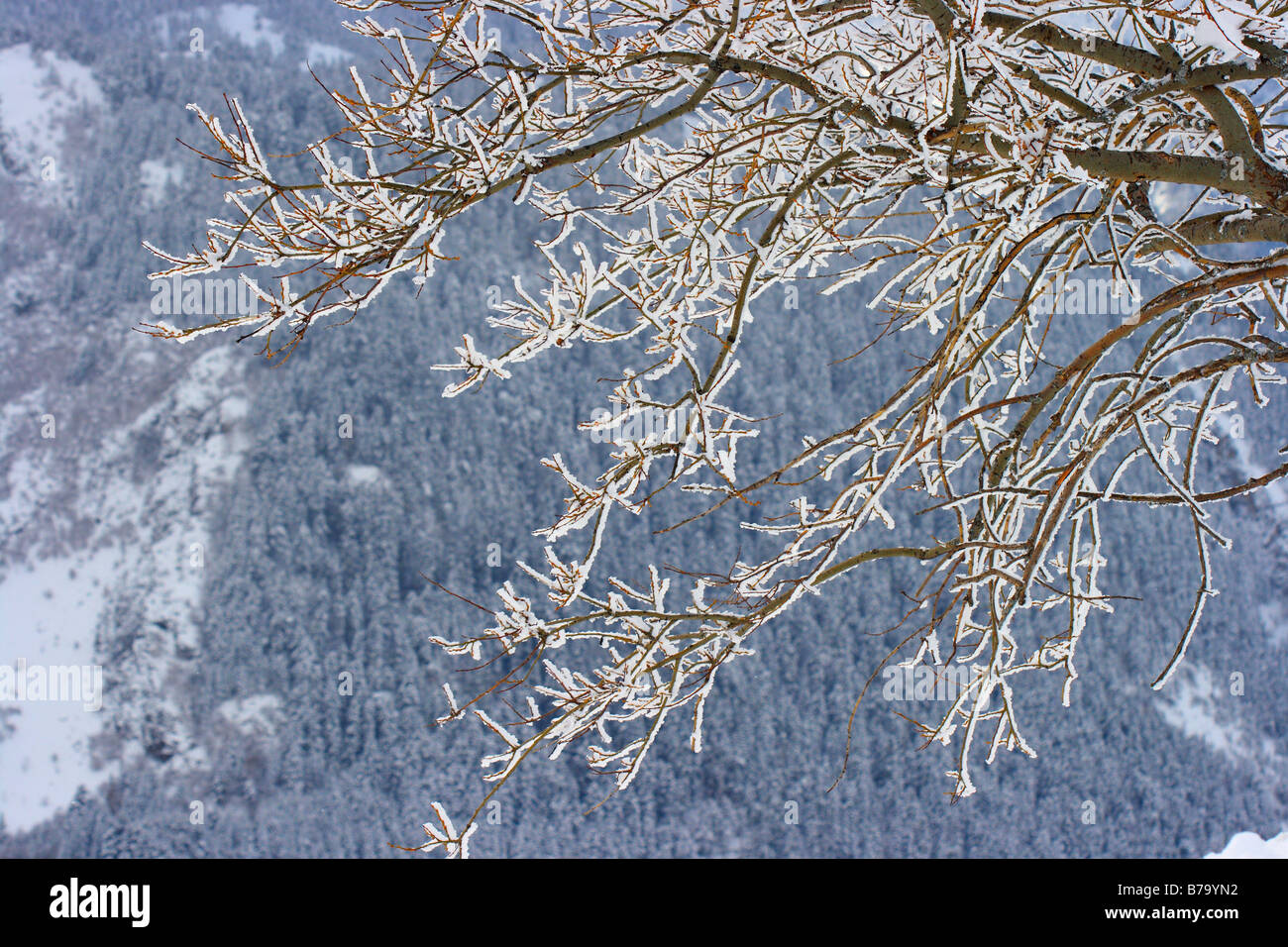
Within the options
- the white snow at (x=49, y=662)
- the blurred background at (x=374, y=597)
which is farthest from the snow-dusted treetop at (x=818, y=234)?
the white snow at (x=49, y=662)

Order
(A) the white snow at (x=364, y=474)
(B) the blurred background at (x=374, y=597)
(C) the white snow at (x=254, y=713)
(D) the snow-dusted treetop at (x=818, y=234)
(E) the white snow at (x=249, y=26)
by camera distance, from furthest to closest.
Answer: (E) the white snow at (x=249, y=26), (A) the white snow at (x=364, y=474), (C) the white snow at (x=254, y=713), (B) the blurred background at (x=374, y=597), (D) the snow-dusted treetop at (x=818, y=234)

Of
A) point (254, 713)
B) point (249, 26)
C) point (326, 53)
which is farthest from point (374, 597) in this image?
point (249, 26)

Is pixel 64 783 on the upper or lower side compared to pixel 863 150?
lower

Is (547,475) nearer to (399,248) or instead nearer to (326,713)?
(326,713)

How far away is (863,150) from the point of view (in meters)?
2.55

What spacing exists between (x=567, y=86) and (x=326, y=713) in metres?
17.0

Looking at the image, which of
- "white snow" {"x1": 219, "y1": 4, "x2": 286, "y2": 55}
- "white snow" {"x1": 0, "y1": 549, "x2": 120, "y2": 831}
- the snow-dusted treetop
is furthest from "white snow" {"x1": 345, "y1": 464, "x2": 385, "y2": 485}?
the snow-dusted treetop

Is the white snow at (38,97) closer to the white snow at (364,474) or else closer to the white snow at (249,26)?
the white snow at (249,26)

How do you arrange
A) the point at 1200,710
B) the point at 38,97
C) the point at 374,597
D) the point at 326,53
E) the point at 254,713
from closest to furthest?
1. the point at 254,713
2. the point at 374,597
3. the point at 1200,710
4. the point at 326,53
5. the point at 38,97

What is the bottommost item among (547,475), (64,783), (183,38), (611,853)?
(611,853)

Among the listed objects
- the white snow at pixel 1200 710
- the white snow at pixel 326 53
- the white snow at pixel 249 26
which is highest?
the white snow at pixel 249 26

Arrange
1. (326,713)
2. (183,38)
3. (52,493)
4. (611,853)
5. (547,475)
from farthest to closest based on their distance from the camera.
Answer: (183,38) → (52,493) → (547,475) → (326,713) → (611,853)

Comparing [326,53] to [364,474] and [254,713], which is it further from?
[254,713]

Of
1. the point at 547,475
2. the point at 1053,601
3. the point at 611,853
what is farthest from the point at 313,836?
the point at 1053,601
